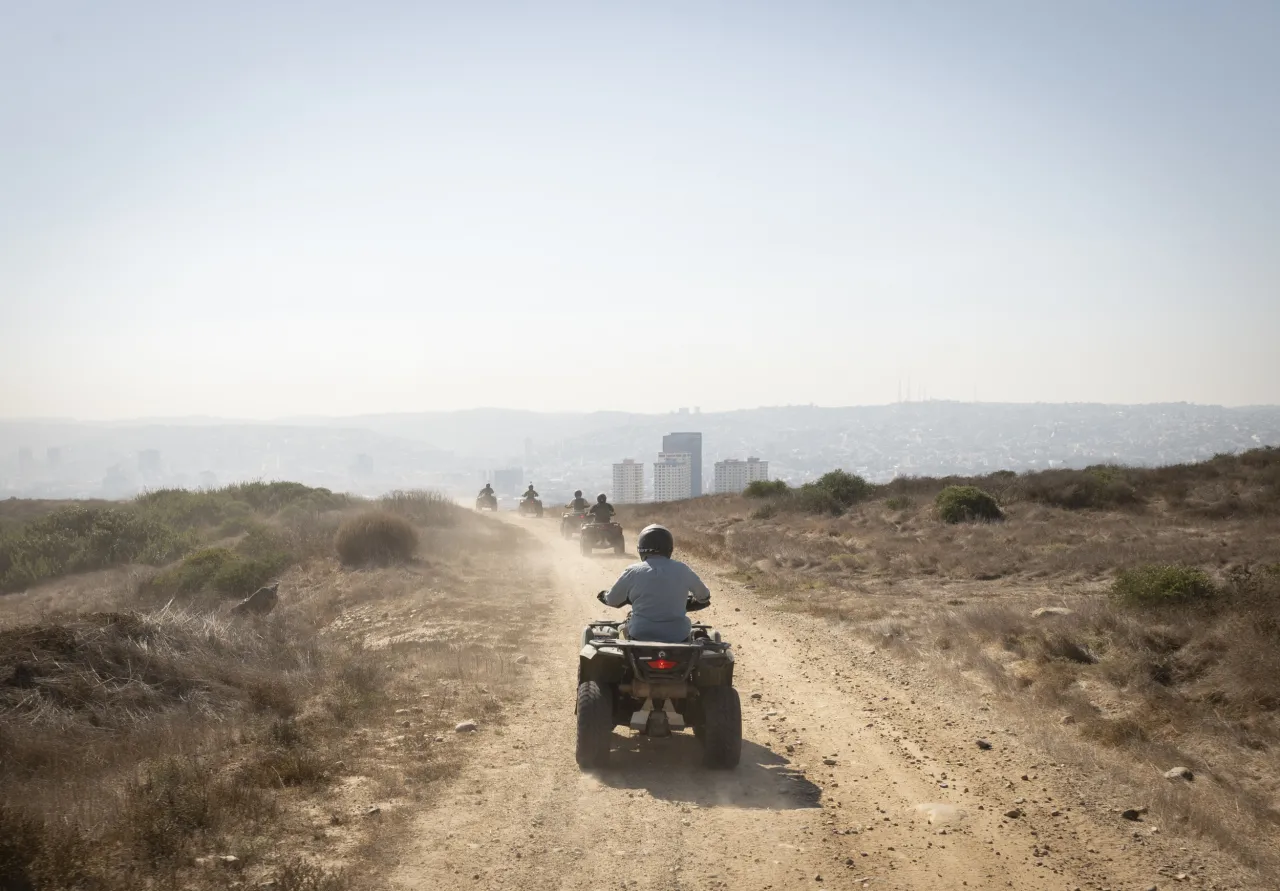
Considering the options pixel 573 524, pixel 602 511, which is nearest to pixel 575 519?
pixel 573 524

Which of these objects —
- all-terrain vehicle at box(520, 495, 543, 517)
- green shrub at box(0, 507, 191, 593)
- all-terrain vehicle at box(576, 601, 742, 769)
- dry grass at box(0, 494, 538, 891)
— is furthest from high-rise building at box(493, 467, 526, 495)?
all-terrain vehicle at box(576, 601, 742, 769)

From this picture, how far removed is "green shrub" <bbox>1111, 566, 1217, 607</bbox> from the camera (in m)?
11.2

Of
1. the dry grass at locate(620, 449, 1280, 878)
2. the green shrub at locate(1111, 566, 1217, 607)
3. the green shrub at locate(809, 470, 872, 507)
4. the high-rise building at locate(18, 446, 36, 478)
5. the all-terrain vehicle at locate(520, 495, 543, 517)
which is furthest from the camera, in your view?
the high-rise building at locate(18, 446, 36, 478)

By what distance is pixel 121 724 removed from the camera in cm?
840

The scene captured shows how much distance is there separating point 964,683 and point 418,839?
23.4 ft

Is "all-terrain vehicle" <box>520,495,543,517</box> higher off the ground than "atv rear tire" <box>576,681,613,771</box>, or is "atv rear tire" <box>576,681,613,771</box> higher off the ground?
"atv rear tire" <box>576,681,613,771</box>

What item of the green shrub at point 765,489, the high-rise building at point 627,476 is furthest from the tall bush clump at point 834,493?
the high-rise building at point 627,476

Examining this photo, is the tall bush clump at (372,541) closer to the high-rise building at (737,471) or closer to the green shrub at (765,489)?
the green shrub at (765,489)

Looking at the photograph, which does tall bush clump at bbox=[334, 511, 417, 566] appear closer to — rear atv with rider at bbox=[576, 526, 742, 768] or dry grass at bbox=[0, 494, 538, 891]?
dry grass at bbox=[0, 494, 538, 891]

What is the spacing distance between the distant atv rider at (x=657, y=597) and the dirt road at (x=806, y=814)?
1.17m

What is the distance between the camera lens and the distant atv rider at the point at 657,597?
314 inches

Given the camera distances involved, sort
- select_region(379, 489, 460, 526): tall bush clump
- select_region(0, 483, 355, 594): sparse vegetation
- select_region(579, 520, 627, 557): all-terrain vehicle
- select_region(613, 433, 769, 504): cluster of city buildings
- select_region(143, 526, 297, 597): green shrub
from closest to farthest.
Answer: select_region(143, 526, 297, 597): green shrub, select_region(0, 483, 355, 594): sparse vegetation, select_region(579, 520, 627, 557): all-terrain vehicle, select_region(379, 489, 460, 526): tall bush clump, select_region(613, 433, 769, 504): cluster of city buildings

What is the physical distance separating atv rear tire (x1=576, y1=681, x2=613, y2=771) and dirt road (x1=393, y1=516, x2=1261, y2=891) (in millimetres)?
167

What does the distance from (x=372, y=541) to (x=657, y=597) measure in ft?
52.0
